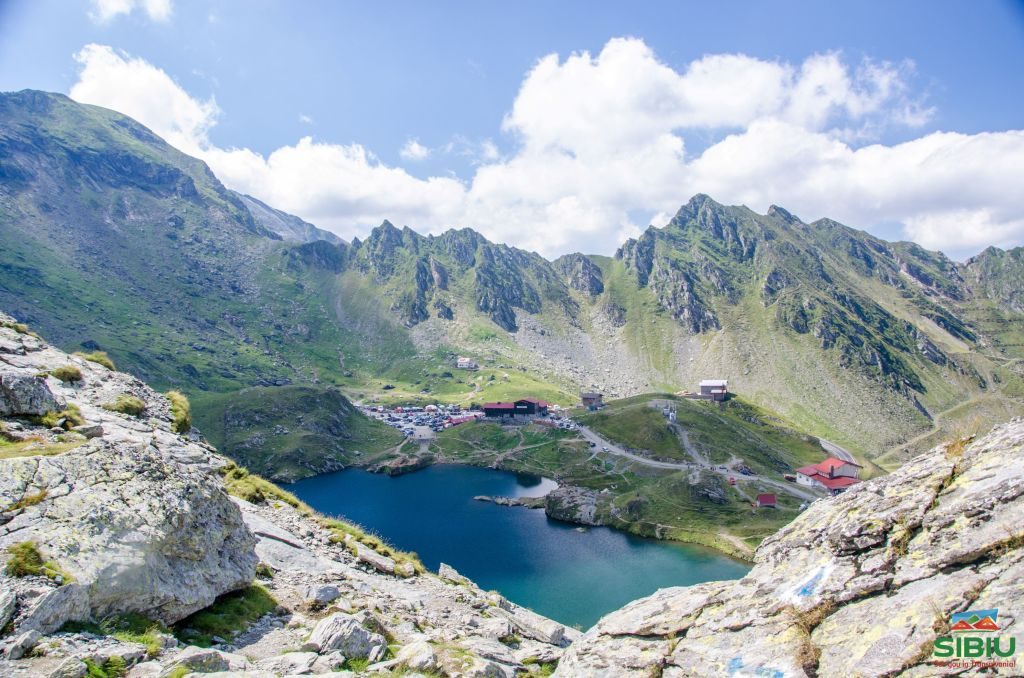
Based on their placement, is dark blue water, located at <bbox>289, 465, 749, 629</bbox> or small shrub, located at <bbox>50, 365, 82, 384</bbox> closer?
small shrub, located at <bbox>50, 365, 82, 384</bbox>

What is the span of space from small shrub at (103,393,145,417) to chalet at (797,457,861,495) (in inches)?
5330

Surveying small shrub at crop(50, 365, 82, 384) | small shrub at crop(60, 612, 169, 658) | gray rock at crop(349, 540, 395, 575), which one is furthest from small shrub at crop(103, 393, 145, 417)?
small shrub at crop(60, 612, 169, 658)

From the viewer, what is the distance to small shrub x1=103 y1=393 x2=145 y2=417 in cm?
2427

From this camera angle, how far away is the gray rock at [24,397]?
59.2 ft

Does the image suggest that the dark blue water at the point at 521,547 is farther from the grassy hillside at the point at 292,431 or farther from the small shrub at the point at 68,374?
the small shrub at the point at 68,374

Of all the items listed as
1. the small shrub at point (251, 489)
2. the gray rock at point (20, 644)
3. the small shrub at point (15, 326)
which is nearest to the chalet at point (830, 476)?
the small shrub at point (251, 489)

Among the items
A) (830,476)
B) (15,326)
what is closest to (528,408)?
(830,476)

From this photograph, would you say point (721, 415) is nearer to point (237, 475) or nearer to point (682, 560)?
point (682, 560)

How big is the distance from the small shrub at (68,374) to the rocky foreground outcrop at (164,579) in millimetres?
872

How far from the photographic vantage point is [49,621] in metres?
10.1

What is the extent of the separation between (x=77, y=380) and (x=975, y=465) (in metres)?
34.4

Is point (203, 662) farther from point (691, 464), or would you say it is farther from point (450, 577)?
point (691, 464)

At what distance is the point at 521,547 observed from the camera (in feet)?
303

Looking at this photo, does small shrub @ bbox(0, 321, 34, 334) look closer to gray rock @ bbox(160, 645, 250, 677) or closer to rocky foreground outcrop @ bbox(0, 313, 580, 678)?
rocky foreground outcrop @ bbox(0, 313, 580, 678)
